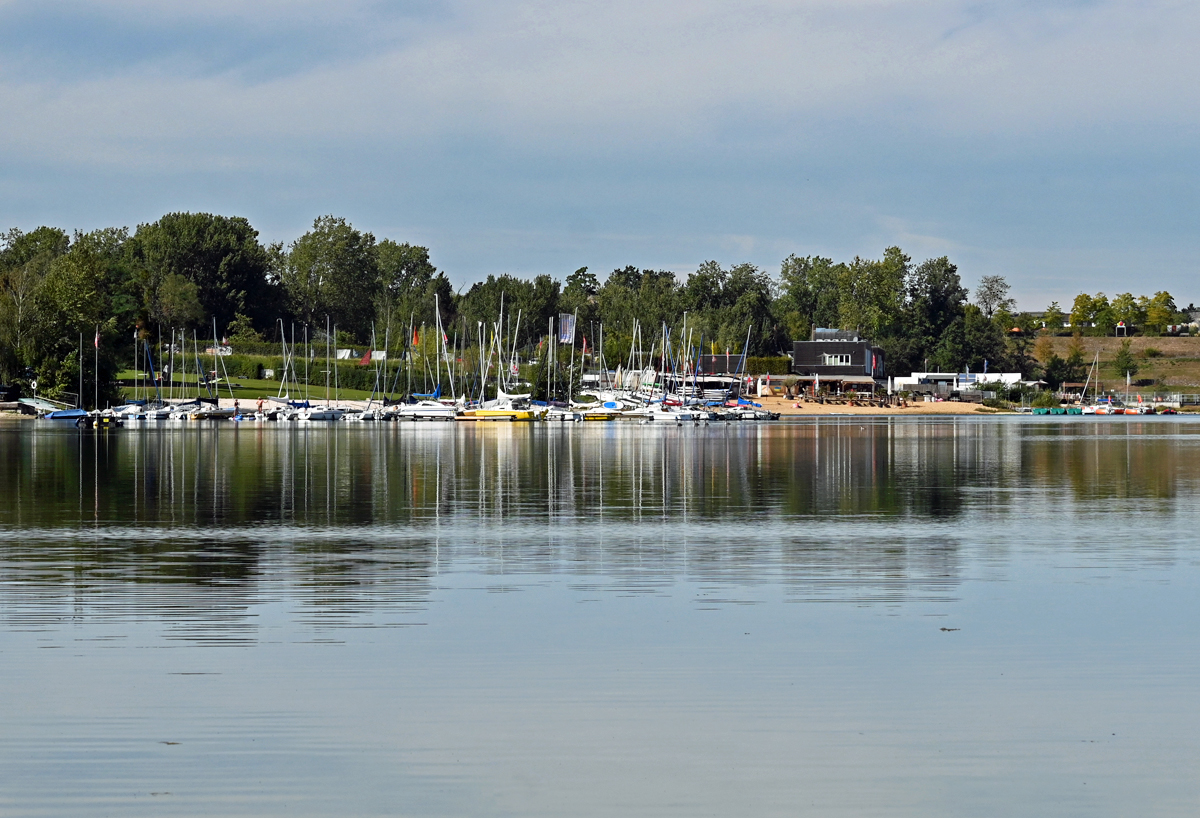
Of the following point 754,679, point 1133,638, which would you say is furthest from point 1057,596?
point 754,679

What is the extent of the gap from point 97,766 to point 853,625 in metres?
8.63

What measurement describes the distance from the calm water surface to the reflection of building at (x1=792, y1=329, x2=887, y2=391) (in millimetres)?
148399

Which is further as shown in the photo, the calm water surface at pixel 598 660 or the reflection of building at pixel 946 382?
the reflection of building at pixel 946 382

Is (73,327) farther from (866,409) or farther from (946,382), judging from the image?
(946,382)

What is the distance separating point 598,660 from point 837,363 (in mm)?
168650

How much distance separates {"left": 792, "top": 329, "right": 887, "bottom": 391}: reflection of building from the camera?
17875cm

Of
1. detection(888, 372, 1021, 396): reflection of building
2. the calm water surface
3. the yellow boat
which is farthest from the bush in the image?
the calm water surface

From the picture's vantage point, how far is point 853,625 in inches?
625

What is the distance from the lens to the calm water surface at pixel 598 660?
988 centimetres

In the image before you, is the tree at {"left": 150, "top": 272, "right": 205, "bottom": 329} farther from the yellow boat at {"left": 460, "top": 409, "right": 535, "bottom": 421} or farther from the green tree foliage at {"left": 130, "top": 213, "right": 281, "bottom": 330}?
the yellow boat at {"left": 460, "top": 409, "right": 535, "bottom": 421}

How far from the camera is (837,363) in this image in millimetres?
179625

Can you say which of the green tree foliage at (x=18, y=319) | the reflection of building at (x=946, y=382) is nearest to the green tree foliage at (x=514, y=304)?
the reflection of building at (x=946, y=382)

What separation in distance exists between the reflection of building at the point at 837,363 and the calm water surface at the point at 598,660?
148 metres

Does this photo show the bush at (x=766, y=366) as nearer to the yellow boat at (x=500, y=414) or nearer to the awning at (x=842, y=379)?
the awning at (x=842, y=379)
